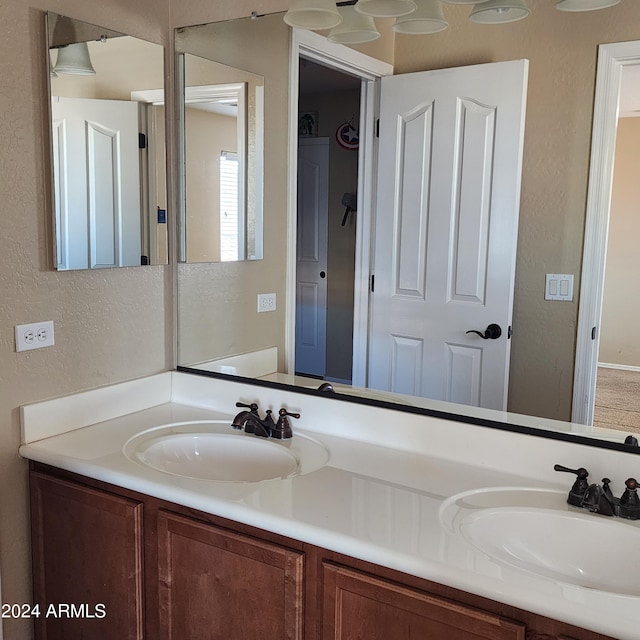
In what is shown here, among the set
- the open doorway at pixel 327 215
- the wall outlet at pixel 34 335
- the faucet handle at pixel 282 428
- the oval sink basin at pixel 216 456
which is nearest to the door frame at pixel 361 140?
the open doorway at pixel 327 215

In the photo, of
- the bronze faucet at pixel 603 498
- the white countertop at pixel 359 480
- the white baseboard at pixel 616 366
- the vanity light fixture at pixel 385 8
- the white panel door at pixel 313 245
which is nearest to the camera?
the white countertop at pixel 359 480

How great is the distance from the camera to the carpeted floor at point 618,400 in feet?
5.33

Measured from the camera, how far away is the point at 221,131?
2.27 metres

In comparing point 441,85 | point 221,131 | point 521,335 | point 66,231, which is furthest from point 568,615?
point 221,131

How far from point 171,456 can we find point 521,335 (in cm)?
107

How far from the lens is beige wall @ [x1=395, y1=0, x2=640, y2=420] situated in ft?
5.26

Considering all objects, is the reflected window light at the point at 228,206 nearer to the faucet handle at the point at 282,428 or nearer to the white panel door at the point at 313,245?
the white panel door at the point at 313,245

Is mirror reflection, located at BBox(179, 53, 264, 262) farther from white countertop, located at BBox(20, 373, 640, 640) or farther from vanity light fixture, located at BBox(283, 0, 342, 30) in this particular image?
white countertop, located at BBox(20, 373, 640, 640)

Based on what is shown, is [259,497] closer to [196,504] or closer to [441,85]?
[196,504]

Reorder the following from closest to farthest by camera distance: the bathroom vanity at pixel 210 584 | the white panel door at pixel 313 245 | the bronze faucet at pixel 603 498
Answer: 1. the bathroom vanity at pixel 210 584
2. the bronze faucet at pixel 603 498
3. the white panel door at pixel 313 245

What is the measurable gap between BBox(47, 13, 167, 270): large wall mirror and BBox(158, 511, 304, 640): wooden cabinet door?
2.95 ft

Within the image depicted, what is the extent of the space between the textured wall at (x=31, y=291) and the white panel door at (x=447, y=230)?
870 mm

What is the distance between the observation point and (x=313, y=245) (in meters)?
2.17

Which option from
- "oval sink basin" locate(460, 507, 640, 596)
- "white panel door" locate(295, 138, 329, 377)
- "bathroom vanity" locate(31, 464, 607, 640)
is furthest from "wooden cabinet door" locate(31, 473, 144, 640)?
"oval sink basin" locate(460, 507, 640, 596)
